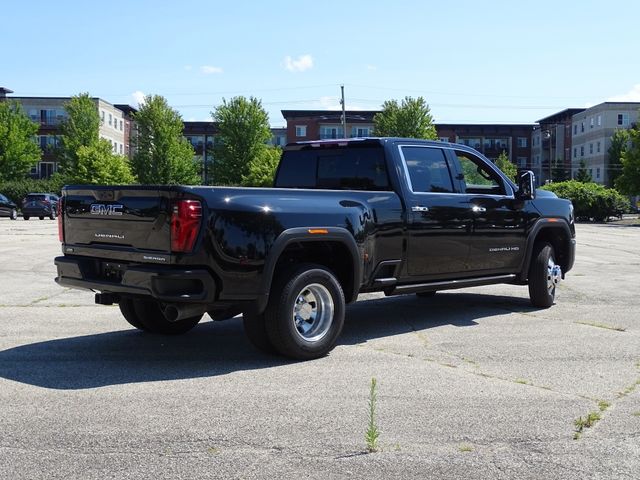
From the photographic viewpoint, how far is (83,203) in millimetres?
6500

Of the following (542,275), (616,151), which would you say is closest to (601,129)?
(616,151)

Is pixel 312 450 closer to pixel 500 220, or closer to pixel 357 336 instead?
pixel 357 336

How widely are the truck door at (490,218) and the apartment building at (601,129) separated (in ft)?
266

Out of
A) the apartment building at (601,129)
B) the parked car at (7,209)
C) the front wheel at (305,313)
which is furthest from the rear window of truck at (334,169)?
the apartment building at (601,129)

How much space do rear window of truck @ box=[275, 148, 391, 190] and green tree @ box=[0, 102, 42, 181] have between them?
66.8 metres

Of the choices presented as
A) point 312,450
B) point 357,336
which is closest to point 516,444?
point 312,450

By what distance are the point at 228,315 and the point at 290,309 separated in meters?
0.63

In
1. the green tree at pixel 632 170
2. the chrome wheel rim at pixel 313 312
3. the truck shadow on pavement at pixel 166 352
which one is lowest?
the truck shadow on pavement at pixel 166 352

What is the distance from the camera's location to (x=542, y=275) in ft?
30.2

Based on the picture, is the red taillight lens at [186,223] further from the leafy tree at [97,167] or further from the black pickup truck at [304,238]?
the leafy tree at [97,167]

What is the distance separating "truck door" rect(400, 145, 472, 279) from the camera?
743cm

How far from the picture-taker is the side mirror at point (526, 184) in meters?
8.69

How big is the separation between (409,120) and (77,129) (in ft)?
111

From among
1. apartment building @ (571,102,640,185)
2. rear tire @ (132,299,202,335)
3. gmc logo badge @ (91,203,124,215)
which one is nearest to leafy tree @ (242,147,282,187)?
apartment building @ (571,102,640,185)
